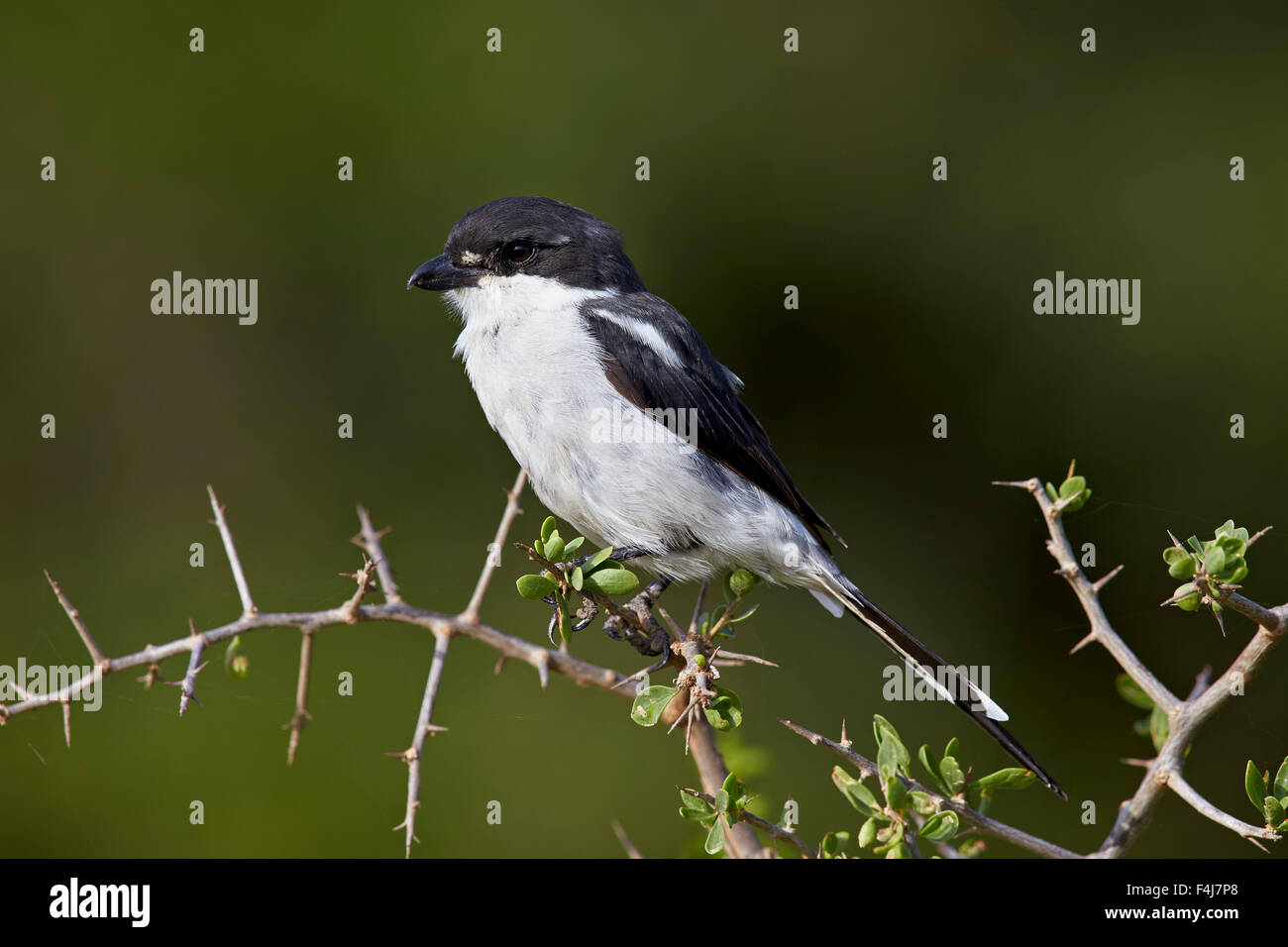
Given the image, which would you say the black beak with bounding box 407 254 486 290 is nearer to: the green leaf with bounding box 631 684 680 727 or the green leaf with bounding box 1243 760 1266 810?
the green leaf with bounding box 631 684 680 727

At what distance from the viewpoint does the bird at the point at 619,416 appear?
3301mm

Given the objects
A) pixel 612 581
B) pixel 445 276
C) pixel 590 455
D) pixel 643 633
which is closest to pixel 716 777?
pixel 643 633

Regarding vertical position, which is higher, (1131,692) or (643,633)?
(643,633)

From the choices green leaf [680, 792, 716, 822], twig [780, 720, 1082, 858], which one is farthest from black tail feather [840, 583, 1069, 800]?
green leaf [680, 792, 716, 822]

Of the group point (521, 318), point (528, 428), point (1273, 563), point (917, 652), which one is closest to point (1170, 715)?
point (917, 652)

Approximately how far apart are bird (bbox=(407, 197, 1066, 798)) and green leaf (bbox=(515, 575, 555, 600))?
823 mm

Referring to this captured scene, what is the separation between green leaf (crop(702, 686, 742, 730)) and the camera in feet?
8.05

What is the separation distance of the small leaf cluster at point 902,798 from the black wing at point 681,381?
118cm

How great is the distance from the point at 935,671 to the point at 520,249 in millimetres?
1797

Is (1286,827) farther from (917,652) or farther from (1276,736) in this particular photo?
(1276,736)

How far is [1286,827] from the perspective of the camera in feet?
7.40

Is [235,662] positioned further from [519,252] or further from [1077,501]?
[1077,501]

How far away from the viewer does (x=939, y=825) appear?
2.24 meters

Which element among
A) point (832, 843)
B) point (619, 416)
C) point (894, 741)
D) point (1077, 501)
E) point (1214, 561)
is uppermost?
point (619, 416)
